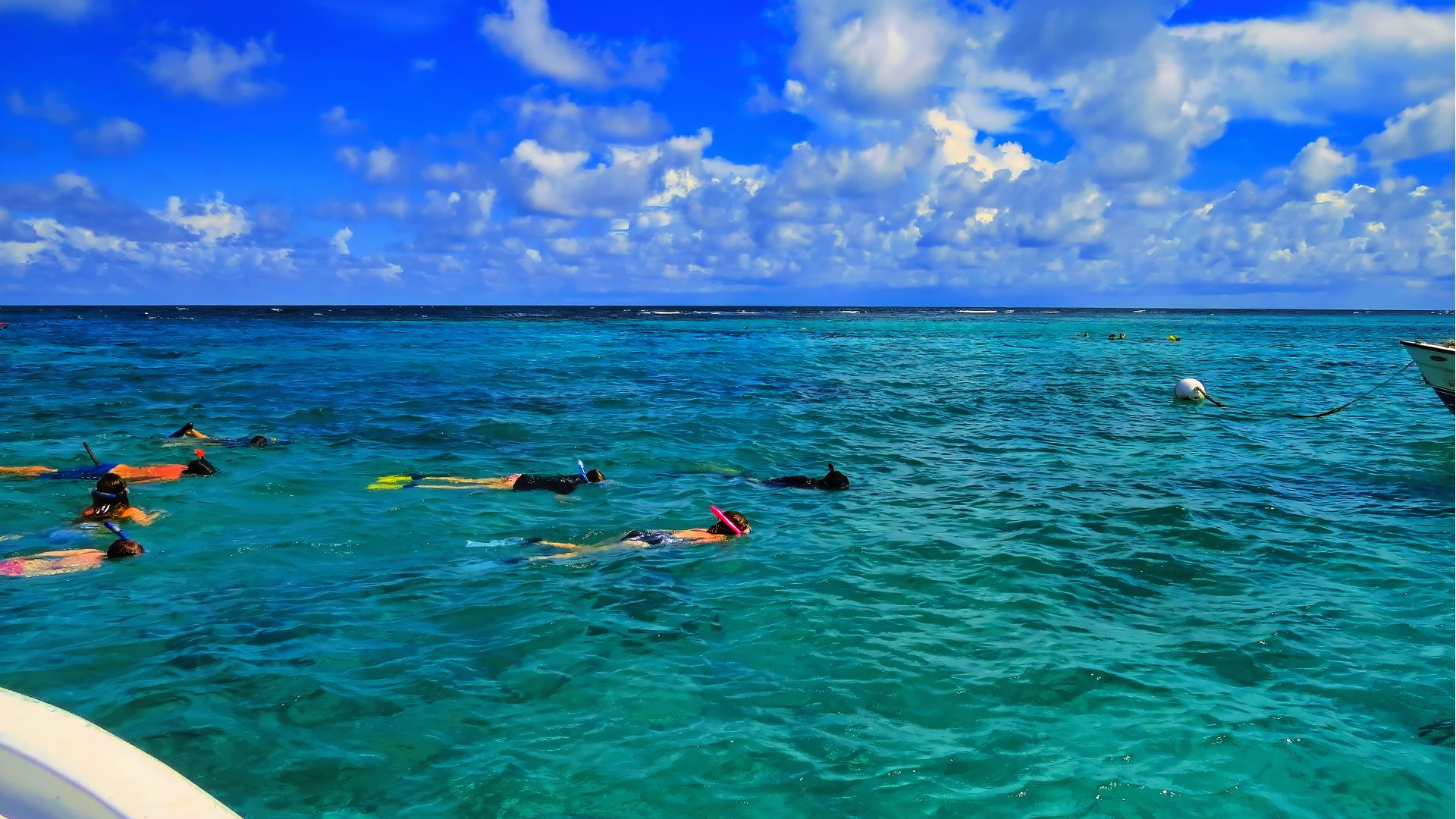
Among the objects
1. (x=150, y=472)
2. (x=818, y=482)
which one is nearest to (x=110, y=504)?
(x=150, y=472)

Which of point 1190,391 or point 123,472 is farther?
point 1190,391

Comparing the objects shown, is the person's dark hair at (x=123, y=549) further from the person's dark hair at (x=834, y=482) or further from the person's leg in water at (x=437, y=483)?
the person's dark hair at (x=834, y=482)

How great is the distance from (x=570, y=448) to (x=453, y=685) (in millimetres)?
12578

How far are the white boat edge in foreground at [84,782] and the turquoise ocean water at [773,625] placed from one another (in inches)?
126

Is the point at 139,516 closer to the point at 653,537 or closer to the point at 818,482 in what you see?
the point at 653,537

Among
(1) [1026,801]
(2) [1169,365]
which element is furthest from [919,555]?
(2) [1169,365]

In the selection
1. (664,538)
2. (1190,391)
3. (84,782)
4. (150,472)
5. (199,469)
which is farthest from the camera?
(1190,391)

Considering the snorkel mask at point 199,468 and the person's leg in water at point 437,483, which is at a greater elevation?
the snorkel mask at point 199,468

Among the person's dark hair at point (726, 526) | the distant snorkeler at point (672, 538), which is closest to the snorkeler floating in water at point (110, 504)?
the distant snorkeler at point (672, 538)

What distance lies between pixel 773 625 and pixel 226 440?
1614 centimetres

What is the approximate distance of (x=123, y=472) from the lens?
15102 mm

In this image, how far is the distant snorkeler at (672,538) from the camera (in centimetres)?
1215

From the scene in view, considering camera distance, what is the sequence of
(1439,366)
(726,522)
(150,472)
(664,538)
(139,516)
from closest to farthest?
(664,538) → (726,522) → (139,516) → (150,472) → (1439,366)

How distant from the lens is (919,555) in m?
11.8
